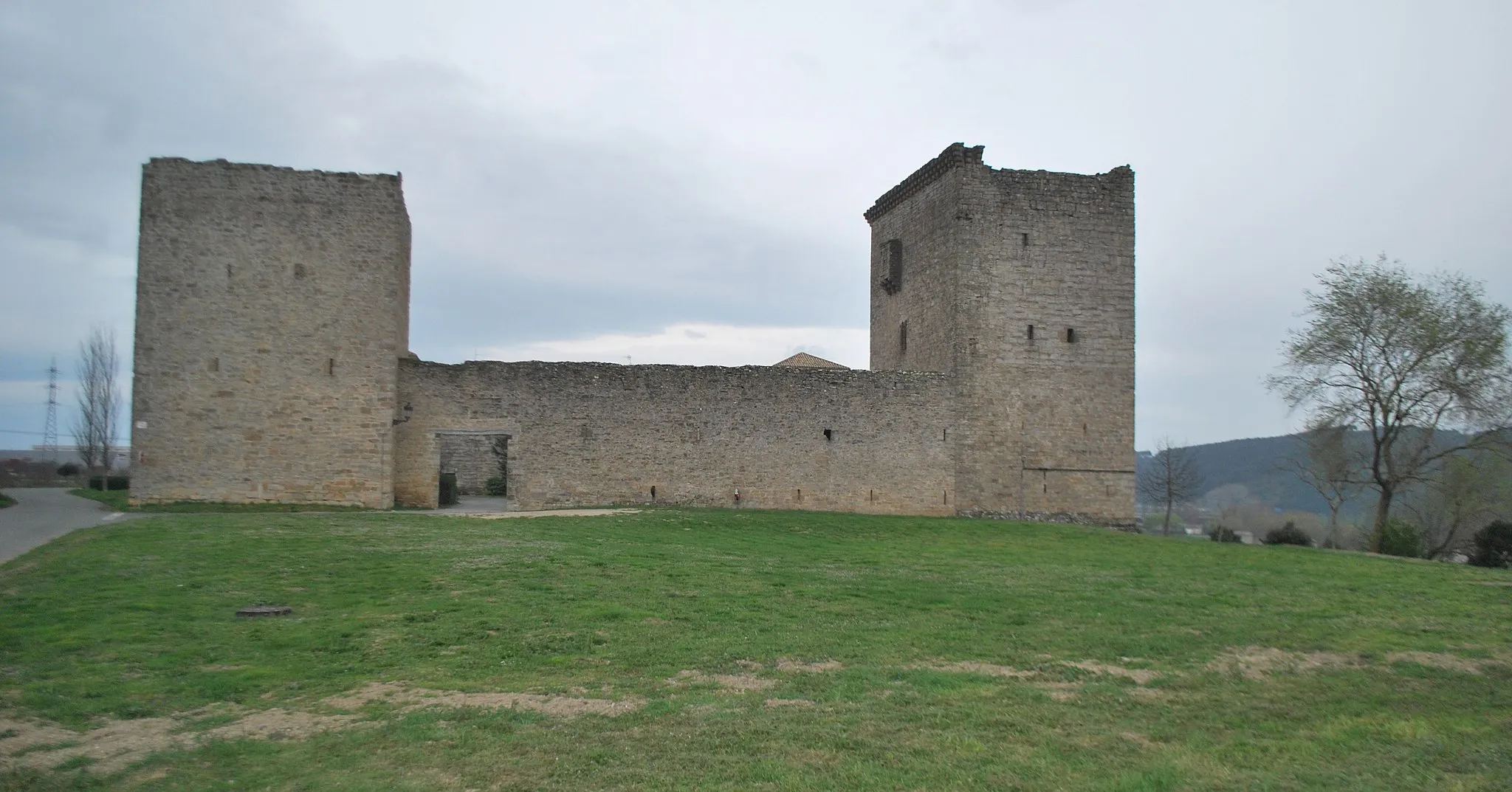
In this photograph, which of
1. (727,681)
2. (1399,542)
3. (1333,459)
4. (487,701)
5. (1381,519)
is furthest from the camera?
(1333,459)

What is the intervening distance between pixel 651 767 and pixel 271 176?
20661 millimetres

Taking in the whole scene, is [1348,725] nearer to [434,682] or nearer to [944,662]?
[944,662]

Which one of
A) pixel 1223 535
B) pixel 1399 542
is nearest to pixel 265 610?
pixel 1399 542

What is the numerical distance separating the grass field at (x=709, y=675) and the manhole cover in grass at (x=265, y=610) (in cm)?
26

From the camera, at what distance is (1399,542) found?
2478 cm

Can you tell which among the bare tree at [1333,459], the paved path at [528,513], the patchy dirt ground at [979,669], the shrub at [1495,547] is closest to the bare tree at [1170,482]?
the bare tree at [1333,459]

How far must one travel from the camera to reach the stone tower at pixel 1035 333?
26.5 metres

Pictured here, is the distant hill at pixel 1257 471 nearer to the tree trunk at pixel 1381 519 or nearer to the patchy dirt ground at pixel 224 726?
the tree trunk at pixel 1381 519

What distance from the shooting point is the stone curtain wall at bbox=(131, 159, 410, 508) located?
21.8 m

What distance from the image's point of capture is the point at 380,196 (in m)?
22.8

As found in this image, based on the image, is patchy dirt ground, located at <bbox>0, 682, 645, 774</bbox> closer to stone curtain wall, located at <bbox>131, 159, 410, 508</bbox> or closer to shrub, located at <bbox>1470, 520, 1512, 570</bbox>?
stone curtain wall, located at <bbox>131, 159, 410, 508</bbox>

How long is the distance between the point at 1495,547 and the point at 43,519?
3153cm

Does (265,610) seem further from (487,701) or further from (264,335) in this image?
(264,335)

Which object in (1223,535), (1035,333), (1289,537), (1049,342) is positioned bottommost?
(1223,535)
